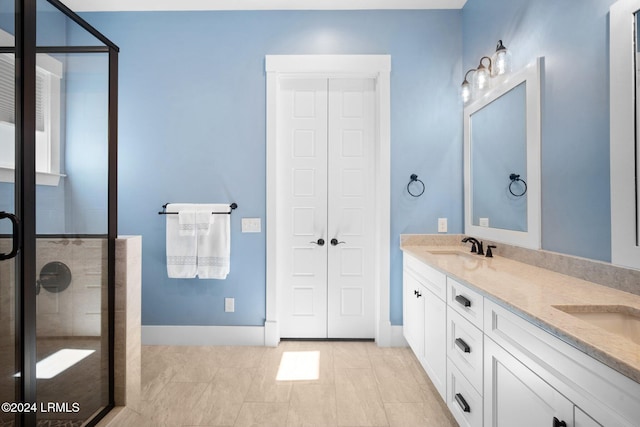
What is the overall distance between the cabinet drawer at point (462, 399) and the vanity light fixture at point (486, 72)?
1.89 metres

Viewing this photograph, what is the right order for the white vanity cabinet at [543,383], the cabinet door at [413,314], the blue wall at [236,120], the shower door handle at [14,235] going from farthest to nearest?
the blue wall at [236,120], the cabinet door at [413,314], the shower door handle at [14,235], the white vanity cabinet at [543,383]

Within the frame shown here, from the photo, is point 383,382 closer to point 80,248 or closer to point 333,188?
point 333,188

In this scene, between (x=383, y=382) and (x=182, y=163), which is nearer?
(x=383, y=382)

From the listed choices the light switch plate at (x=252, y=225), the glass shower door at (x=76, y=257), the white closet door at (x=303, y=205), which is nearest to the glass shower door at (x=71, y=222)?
the glass shower door at (x=76, y=257)

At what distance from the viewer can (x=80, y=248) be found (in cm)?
164

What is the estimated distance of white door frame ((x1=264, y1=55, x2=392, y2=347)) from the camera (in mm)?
2791

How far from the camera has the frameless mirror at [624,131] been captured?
1246 mm

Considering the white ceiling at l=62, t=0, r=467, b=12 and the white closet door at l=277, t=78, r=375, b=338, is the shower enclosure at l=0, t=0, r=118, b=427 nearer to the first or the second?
the white ceiling at l=62, t=0, r=467, b=12

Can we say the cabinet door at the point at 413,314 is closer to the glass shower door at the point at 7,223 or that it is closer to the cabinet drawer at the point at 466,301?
the cabinet drawer at the point at 466,301

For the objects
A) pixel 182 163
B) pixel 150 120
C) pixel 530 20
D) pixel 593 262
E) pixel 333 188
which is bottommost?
pixel 593 262

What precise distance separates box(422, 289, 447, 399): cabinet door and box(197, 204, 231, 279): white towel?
1.63 m

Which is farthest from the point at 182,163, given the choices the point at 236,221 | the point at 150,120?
the point at 236,221

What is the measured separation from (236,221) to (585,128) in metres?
2.44

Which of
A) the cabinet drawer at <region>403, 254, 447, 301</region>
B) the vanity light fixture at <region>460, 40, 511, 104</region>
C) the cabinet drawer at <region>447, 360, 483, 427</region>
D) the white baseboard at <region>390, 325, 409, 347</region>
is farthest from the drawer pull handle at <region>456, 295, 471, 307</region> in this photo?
the vanity light fixture at <region>460, 40, 511, 104</region>
